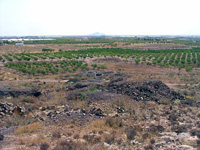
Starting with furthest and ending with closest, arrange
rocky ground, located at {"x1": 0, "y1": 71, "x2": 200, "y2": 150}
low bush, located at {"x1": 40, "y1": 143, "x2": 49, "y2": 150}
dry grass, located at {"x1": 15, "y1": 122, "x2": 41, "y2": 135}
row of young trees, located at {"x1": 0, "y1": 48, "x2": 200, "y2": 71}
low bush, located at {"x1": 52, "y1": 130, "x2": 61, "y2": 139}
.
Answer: row of young trees, located at {"x1": 0, "y1": 48, "x2": 200, "y2": 71}, dry grass, located at {"x1": 15, "y1": 122, "x2": 41, "y2": 135}, low bush, located at {"x1": 52, "y1": 130, "x2": 61, "y2": 139}, rocky ground, located at {"x1": 0, "y1": 71, "x2": 200, "y2": 150}, low bush, located at {"x1": 40, "y1": 143, "x2": 49, "y2": 150}

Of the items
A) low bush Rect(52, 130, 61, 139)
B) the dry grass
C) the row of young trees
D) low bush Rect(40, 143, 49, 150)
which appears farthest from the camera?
the row of young trees

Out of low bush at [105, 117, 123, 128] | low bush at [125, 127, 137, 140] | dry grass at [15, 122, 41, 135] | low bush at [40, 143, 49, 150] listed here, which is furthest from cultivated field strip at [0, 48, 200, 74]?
low bush at [40, 143, 49, 150]

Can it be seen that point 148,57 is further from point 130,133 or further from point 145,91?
point 130,133

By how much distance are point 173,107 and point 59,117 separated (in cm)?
774

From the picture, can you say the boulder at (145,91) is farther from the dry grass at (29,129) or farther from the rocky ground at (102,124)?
the dry grass at (29,129)

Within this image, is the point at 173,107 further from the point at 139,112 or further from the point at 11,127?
the point at 11,127

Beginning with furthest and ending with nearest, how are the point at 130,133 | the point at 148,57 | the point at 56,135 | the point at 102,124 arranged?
the point at 148,57, the point at 102,124, the point at 130,133, the point at 56,135

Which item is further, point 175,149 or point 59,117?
point 59,117

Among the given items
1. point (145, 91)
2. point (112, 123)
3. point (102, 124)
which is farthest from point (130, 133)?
point (145, 91)

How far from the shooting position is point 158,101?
49.2 feet

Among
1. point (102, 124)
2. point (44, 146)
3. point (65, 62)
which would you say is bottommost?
point (65, 62)

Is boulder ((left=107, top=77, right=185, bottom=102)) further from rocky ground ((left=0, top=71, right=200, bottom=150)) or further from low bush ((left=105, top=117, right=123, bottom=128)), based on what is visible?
low bush ((left=105, top=117, right=123, bottom=128))

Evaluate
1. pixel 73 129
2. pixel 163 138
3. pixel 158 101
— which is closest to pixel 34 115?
pixel 73 129

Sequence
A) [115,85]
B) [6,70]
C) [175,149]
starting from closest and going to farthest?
[175,149] → [115,85] → [6,70]
